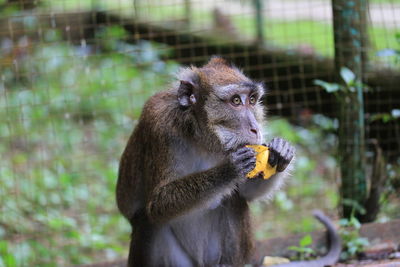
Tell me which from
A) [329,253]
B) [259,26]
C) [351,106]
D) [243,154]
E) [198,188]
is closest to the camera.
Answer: [243,154]

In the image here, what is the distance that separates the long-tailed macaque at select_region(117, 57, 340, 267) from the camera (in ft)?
19.8

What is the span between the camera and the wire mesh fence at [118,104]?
9.31 m

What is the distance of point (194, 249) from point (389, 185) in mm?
3151

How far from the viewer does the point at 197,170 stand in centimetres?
652

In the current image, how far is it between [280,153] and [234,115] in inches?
21.3

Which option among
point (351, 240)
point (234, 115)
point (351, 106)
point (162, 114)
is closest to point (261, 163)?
point (234, 115)

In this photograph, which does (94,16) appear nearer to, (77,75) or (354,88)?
(77,75)

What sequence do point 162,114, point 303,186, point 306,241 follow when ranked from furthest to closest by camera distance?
point 303,186 < point 306,241 < point 162,114

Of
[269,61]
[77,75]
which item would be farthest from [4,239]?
[269,61]

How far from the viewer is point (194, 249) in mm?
6750

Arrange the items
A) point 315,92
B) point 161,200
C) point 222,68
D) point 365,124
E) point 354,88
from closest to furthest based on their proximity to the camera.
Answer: point 161,200, point 222,68, point 354,88, point 365,124, point 315,92

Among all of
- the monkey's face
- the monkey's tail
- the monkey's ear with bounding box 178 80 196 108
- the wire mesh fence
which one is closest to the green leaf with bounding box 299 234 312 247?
the monkey's tail

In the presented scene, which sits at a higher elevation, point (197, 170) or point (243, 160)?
point (243, 160)

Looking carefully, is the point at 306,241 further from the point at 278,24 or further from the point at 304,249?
the point at 278,24
